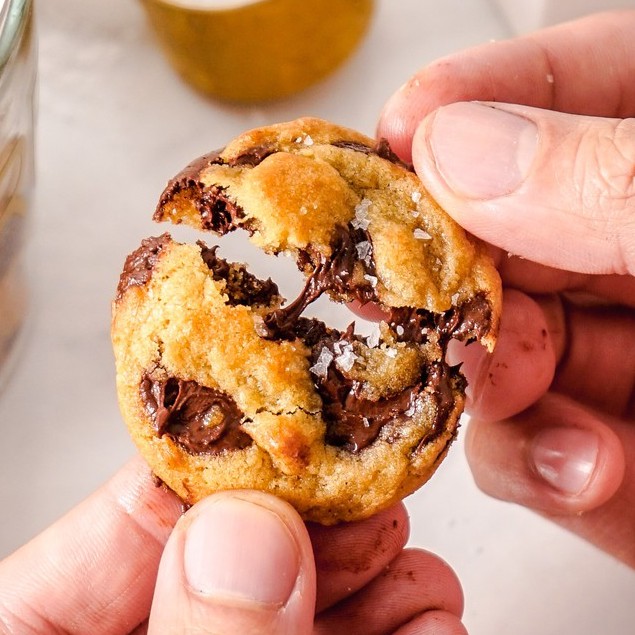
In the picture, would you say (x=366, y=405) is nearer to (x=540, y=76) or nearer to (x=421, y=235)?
(x=421, y=235)

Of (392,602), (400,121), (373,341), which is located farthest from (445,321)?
(392,602)

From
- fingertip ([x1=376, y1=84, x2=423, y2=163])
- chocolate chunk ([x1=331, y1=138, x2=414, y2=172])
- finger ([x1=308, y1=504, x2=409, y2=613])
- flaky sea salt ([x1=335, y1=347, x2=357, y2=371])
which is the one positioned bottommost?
finger ([x1=308, y1=504, x2=409, y2=613])

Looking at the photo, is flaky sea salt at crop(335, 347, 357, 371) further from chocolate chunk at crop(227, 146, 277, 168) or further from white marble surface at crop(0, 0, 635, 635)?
white marble surface at crop(0, 0, 635, 635)

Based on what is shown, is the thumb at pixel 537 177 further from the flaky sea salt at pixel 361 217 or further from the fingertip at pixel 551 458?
the fingertip at pixel 551 458

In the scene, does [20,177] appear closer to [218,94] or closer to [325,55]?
[218,94]

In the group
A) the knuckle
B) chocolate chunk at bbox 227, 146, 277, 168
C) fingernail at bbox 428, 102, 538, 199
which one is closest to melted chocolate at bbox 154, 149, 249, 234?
chocolate chunk at bbox 227, 146, 277, 168

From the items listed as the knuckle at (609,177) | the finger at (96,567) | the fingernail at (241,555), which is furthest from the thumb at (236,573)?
the knuckle at (609,177)
